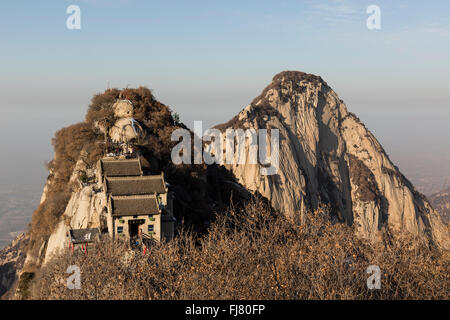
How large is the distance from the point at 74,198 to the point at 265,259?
65.6ft

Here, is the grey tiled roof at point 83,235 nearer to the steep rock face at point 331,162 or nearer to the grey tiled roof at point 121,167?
the grey tiled roof at point 121,167

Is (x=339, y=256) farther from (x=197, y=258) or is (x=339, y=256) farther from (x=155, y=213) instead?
(x=155, y=213)

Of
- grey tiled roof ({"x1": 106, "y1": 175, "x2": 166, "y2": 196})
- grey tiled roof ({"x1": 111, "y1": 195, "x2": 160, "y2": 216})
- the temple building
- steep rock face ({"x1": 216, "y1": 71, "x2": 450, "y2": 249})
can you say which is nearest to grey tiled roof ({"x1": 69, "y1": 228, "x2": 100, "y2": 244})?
the temple building

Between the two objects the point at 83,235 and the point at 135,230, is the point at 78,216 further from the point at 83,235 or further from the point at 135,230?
the point at 135,230

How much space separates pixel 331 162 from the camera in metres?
88.4

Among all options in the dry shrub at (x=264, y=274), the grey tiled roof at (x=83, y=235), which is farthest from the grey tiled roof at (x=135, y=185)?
the dry shrub at (x=264, y=274)

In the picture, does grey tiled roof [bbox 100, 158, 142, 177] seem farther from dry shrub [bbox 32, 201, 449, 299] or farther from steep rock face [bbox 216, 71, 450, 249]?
steep rock face [bbox 216, 71, 450, 249]

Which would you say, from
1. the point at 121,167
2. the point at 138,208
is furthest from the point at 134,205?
the point at 121,167

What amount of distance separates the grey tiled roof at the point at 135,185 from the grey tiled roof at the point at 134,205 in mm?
494

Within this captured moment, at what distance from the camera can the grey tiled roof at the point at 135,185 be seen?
2972 centimetres

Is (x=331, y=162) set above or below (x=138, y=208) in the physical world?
below

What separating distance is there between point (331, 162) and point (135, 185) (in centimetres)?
6514
